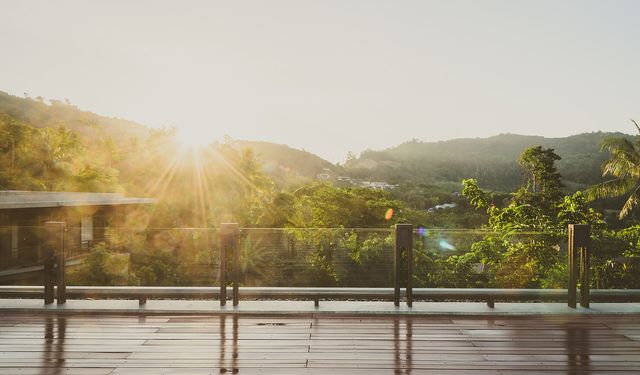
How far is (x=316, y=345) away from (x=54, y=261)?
332 cm

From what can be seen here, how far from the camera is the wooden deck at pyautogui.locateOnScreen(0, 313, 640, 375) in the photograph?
3.80 metres

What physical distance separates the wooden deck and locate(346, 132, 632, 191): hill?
44834 millimetres

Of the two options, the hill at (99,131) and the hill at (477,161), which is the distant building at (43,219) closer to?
the hill at (99,131)

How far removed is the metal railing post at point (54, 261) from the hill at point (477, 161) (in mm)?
46652

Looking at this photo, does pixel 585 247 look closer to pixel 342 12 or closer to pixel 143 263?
pixel 143 263

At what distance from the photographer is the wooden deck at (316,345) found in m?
3.80

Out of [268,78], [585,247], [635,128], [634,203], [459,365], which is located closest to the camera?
[459,365]

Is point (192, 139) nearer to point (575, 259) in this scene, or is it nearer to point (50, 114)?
point (575, 259)

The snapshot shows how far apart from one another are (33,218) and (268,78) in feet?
42.0

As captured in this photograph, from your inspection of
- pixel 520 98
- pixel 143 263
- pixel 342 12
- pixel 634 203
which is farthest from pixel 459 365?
pixel 634 203

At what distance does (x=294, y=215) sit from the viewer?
101 ft

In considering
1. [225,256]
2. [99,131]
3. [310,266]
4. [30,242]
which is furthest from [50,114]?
[310,266]

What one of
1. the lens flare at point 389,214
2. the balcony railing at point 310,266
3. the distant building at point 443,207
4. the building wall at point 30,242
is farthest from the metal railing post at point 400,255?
the distant building at point 443,207

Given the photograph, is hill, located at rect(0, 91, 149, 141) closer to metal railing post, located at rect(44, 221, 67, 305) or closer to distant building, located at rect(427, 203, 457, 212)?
distant building, located at rect(427, 203, 457, 212)
